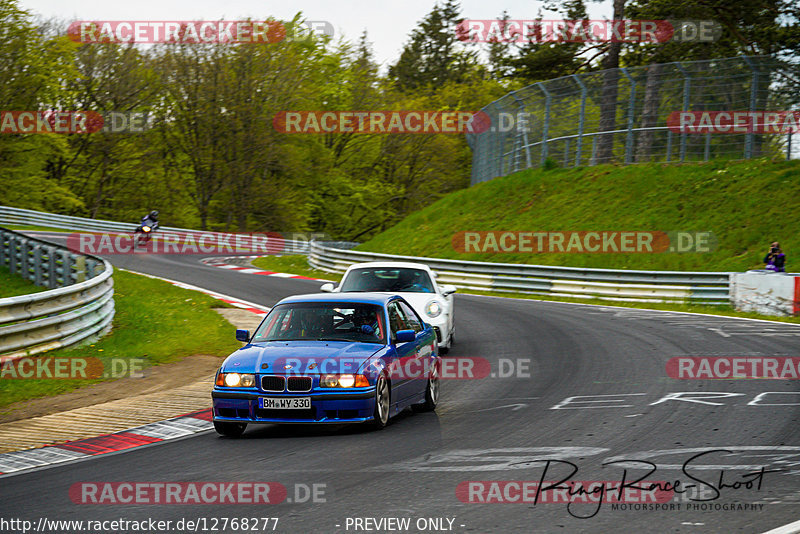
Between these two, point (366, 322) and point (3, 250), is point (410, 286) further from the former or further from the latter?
point (3, 250)

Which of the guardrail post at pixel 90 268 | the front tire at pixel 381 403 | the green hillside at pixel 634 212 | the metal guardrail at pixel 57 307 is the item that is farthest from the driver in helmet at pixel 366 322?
the green hillside at pixel 634 212

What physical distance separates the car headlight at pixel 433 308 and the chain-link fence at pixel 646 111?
1816 centimetres

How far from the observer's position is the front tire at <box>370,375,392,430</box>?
333 inches

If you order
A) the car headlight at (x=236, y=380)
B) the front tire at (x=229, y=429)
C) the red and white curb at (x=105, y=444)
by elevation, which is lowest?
the red and white curb at (x=105, y=444)

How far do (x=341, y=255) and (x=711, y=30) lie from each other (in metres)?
18.4

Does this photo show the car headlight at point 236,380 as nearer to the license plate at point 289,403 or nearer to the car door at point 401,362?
the license plate at point 289,403

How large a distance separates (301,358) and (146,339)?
7.52 metres

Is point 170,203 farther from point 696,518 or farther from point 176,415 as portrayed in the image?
point 696,518

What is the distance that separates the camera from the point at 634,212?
30609 mm

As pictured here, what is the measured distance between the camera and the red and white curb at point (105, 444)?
24.9 ft

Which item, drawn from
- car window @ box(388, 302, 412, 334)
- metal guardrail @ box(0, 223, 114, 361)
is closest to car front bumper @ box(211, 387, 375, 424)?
car window @ box(388, 302, 412, 334)

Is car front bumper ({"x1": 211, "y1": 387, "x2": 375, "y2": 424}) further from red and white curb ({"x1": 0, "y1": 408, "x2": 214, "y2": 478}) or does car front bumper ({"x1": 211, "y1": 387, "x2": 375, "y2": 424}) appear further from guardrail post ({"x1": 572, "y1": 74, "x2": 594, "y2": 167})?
guardrail post ({"x1": 572, "y1": 74, "x2": 594, "y2": 167})

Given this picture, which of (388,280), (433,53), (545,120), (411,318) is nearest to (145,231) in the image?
(545,120)

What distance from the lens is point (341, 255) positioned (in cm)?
3169
